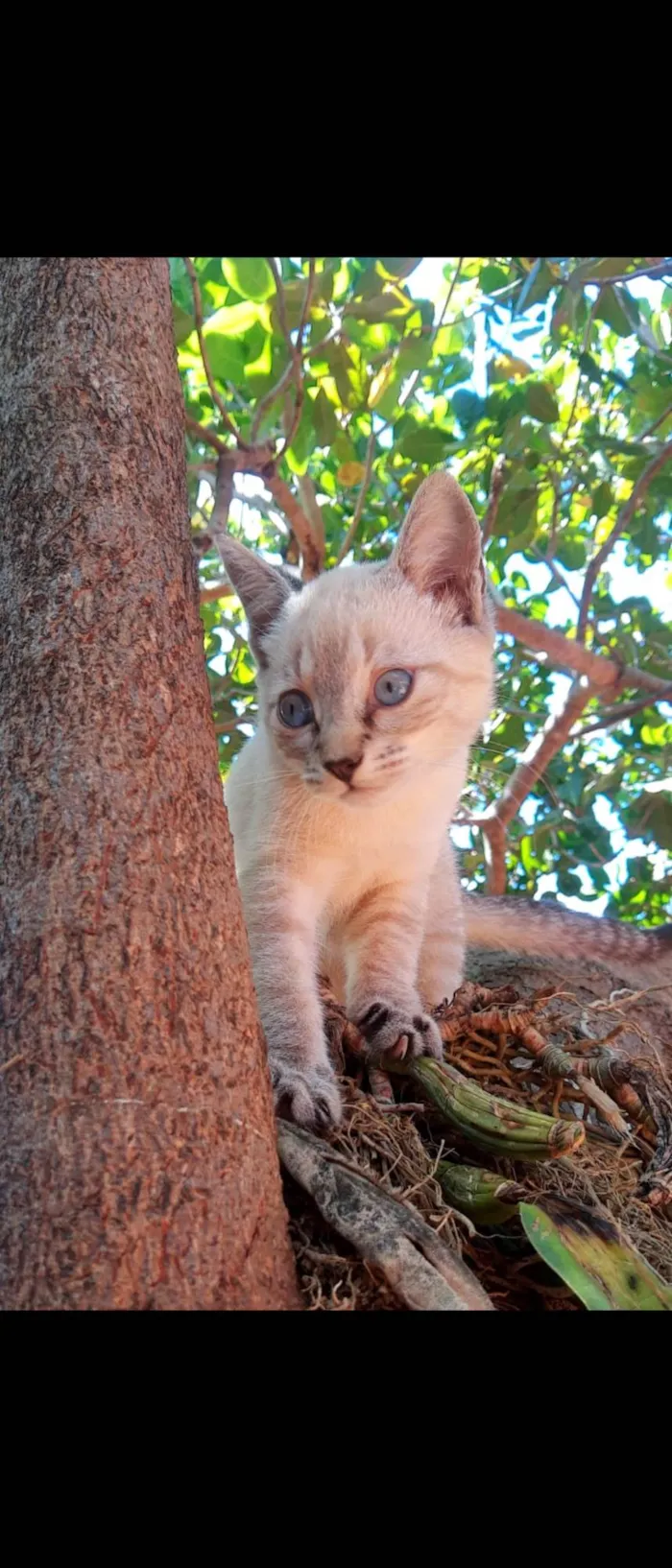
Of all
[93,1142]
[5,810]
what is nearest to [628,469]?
[5,810]

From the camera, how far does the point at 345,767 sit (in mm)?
2662

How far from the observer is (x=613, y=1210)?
1.98 metres

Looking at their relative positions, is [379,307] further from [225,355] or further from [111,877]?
[111,877]

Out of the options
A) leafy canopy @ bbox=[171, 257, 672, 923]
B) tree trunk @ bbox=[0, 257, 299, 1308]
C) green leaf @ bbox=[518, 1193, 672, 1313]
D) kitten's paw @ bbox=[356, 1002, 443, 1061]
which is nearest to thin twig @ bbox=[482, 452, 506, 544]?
leafy canopy @ bbox=[171, 257, 672, 923]

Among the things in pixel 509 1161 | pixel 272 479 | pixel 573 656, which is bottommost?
pixel 509 1161

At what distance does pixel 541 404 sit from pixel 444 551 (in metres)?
1.28

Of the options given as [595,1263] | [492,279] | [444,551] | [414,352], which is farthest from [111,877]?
[492,279]

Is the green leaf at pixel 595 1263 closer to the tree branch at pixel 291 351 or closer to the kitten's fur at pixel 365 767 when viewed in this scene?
the kitten's fur at pixel 365 767

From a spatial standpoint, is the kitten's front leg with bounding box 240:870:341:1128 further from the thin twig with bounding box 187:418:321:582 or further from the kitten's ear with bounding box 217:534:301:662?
the thin twig with bounding box 187:418:321:582

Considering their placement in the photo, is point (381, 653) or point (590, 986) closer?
point (381, 653)

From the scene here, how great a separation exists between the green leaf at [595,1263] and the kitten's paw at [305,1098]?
472 millimetres

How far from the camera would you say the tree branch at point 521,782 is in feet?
14.6

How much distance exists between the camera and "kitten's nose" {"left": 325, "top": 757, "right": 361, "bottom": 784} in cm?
266

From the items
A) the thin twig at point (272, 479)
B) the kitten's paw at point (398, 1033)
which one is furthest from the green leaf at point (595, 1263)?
the thin twig at point (272, 479)
